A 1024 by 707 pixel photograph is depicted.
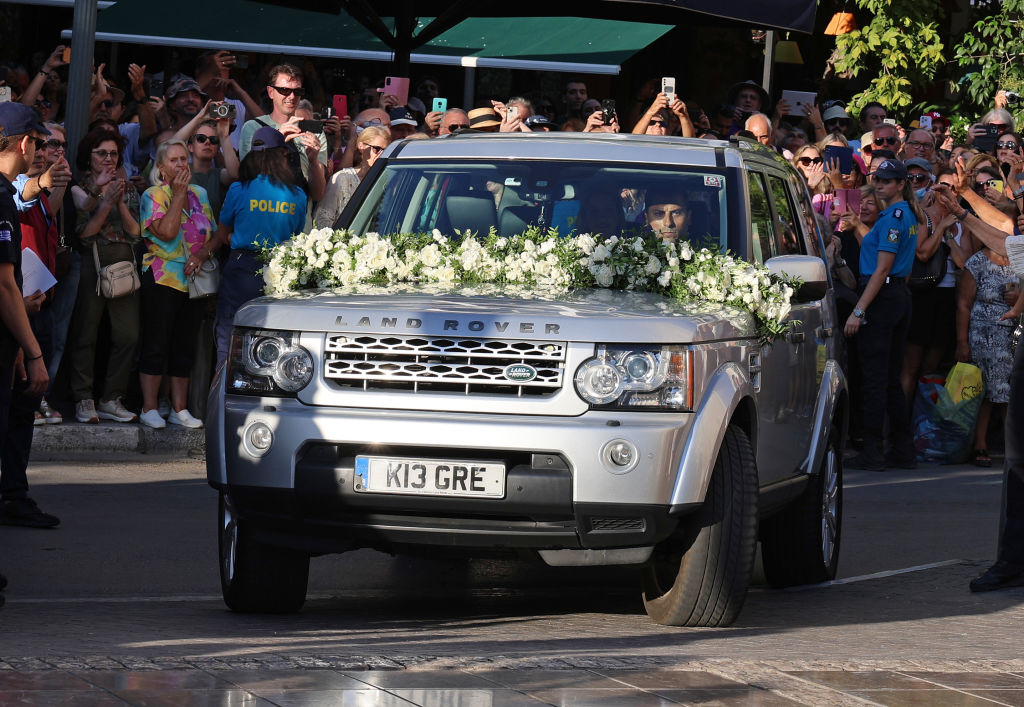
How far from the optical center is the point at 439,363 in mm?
6422

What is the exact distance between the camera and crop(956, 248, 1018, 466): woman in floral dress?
14.0 metres

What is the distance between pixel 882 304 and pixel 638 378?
755 cm

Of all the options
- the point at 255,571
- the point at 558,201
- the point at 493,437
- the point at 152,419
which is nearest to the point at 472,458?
the point at 493,437

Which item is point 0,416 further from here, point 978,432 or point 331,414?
point 978,432

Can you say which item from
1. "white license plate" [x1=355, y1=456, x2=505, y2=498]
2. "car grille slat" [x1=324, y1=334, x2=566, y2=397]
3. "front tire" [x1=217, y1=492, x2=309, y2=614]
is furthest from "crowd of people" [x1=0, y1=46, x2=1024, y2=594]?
"white license plate" [x1=355, y1=456, x2=505, y2=498]

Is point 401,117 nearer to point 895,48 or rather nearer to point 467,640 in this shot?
point 467,640

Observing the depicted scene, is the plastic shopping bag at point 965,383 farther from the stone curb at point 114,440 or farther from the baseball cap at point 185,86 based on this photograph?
the baseball cap at point 185,86

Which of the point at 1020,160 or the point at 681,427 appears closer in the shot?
the point at 681,427

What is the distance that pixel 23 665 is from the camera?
218 inches

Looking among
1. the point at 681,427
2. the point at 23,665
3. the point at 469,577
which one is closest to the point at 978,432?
the point at 469,577

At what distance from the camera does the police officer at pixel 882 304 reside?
526 inches

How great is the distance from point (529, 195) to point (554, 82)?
15600 millimetres

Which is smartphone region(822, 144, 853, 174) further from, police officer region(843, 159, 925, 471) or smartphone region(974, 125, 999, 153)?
smartphone region(974, 125, 999, 153)

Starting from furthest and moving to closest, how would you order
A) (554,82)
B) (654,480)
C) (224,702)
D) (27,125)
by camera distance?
(554,82) → (27,125) → (654,480) → (224,702)
